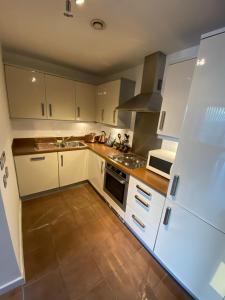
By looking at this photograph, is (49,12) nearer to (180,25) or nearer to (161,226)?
(180,25)

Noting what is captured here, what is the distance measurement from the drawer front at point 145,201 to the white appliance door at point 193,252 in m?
0.08

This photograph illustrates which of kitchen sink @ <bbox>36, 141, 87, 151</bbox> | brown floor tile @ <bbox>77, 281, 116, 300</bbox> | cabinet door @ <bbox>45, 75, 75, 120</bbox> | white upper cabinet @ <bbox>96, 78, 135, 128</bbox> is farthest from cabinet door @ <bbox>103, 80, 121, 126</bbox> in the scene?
brown floor tile @ <bbox>77, 281, 116, 300</bbox>

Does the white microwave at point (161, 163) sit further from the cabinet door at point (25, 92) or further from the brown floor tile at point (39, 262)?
the cabinet door at point (25, 92)

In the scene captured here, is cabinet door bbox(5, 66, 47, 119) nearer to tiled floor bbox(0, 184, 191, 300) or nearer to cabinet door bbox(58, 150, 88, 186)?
cabinet door bbox(58, 150, 88, 186)

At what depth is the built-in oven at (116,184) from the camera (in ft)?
5.84

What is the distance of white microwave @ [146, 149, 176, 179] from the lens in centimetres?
150

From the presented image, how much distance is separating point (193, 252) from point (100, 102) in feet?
8.31

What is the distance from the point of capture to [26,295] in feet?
3.67

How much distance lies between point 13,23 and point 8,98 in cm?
99

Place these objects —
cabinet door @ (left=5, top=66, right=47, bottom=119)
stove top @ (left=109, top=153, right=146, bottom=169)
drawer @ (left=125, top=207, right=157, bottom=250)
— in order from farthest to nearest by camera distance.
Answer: cabinet door @ (left=5, top=66, right=47, bottom=119), stove top @ (left=109, top=153, right=146, bottom=169), drawer @ (left=125, top=207, right=157, bottom=250)

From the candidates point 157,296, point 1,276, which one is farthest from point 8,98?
point 157,296

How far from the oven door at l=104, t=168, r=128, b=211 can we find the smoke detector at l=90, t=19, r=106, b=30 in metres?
1.66

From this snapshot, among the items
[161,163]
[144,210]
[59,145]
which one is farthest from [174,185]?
[59,145]

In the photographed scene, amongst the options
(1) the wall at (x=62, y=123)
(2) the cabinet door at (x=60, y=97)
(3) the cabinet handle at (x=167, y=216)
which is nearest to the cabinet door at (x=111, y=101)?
(1) the wall at (x=62, y=123)
